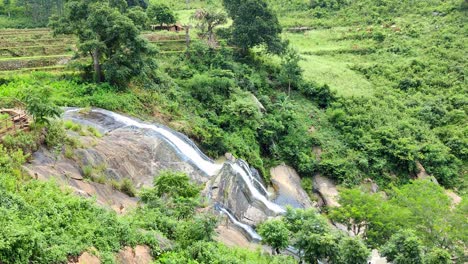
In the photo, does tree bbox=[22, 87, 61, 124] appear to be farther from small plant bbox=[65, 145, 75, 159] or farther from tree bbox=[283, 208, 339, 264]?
tree bbox=[283, 208, 339, 264]

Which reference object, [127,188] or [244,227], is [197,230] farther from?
[244,227]

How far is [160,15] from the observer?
4397 cm

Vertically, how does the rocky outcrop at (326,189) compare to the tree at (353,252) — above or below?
below

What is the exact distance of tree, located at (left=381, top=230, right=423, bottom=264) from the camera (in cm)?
1878

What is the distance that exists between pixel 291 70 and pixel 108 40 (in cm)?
1640

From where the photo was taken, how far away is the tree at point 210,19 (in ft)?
124

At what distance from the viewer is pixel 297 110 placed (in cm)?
3612

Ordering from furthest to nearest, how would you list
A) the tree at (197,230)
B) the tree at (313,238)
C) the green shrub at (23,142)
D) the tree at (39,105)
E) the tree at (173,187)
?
1. the tree at (173,187)
2. the tree at (39,105)
3. the tree at (313,238)
4. the green shrub at (23,142)
5. the tree at (197,230)

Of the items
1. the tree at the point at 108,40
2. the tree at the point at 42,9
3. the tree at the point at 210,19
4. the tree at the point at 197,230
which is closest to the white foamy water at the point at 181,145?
the tree at the point at 108,40

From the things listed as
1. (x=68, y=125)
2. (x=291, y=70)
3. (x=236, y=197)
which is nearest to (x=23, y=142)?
(x=68, y=125)

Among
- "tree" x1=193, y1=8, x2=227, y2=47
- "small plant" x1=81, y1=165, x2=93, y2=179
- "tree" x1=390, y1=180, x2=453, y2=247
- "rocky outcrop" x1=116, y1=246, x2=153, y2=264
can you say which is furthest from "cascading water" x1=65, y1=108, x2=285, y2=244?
"tree" x1=193, y1=8, x2=227, y2=47

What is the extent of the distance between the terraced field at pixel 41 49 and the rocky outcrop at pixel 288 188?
580 inches

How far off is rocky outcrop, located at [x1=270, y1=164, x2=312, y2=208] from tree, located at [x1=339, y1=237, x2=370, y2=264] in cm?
970

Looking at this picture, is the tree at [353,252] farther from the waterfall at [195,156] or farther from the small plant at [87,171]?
the small plant at [87,171]
